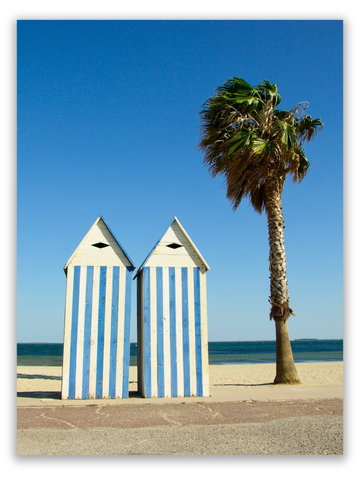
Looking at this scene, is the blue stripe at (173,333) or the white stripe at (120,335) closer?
the white stripe at (120,335)

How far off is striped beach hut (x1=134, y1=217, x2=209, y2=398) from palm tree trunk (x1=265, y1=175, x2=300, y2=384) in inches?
116

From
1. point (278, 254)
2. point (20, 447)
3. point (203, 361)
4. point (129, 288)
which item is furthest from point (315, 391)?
point (20, 447)

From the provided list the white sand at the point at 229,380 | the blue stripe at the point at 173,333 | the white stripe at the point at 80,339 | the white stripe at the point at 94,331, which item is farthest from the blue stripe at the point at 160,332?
the white sand at the point at 229,380

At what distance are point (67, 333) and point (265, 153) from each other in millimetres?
6755

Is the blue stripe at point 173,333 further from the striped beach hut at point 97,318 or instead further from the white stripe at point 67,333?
the white stripe at point 67,333

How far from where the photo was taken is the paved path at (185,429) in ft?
15.6

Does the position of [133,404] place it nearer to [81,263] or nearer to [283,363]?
[81,263]

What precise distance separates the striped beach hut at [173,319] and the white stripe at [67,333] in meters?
1.50

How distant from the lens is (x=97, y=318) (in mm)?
8312

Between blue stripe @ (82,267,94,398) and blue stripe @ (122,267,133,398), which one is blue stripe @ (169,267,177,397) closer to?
blue stripe @ (122,267,133,398)

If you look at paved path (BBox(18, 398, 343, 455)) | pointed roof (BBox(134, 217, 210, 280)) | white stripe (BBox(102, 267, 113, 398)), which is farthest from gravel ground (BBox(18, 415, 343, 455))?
pointed roof (BBox(134, 217, 210, 280))

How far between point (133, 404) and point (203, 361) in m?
1.69

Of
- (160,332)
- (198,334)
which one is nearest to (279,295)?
(198,334)
